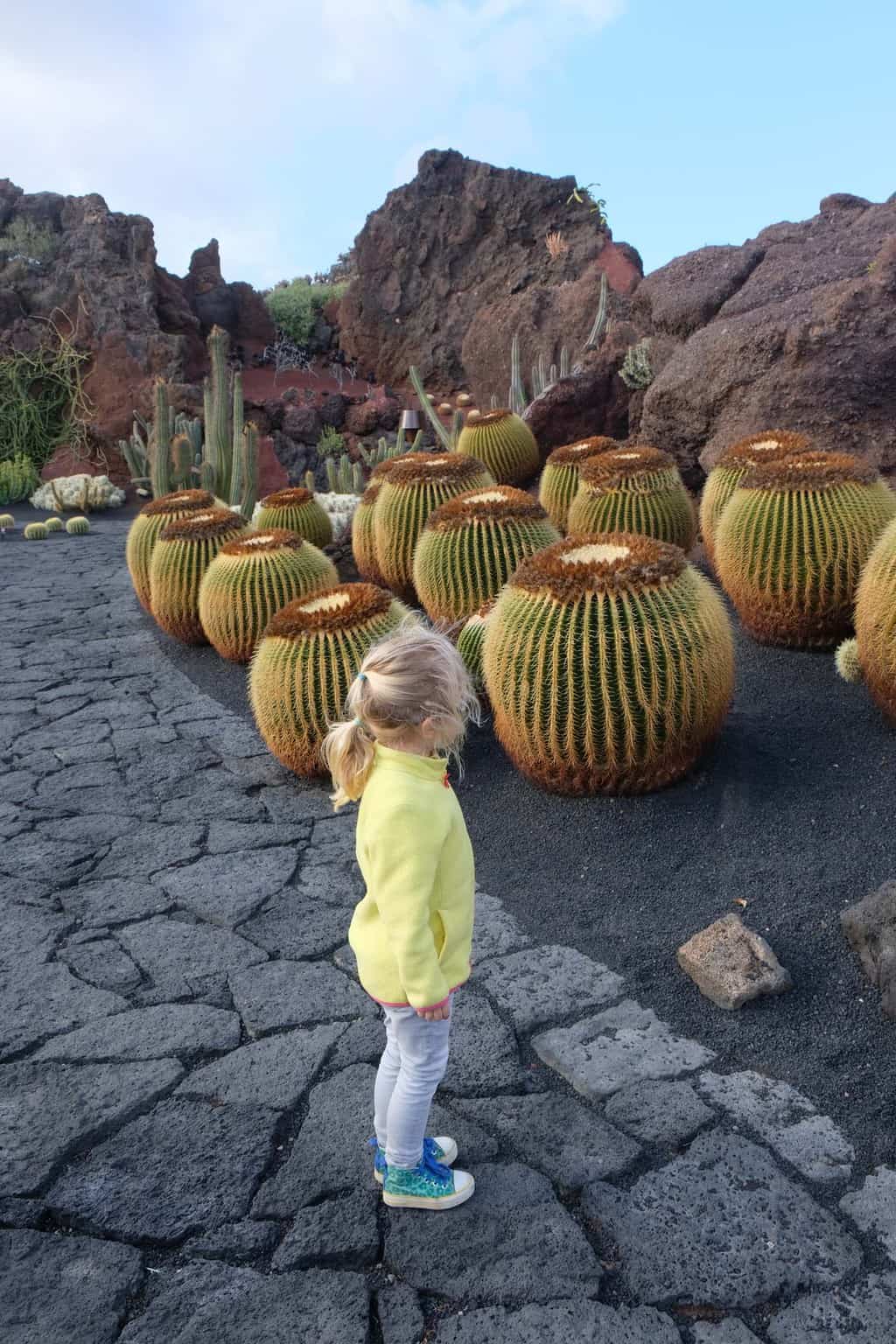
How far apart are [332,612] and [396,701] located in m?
2.68

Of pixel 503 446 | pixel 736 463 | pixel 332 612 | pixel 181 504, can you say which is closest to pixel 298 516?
pixel 181 504

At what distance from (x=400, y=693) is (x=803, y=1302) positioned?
4.72 feet

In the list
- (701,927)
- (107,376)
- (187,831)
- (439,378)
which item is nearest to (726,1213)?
(701,927)

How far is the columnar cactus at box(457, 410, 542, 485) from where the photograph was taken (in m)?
9.66

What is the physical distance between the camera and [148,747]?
5.55 meters

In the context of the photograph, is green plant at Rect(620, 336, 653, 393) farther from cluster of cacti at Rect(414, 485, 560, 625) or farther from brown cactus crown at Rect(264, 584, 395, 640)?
brown cactus crown at Rect(264, 584, 395, 640)

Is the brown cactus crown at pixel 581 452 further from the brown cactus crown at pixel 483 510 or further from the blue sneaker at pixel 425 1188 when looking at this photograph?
the blue sneaker at pixel 425 1188

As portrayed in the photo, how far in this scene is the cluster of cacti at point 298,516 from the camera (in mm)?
8648

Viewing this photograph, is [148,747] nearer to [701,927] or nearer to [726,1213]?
[701,927]

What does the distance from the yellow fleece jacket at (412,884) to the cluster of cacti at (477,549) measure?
3495 millimetres

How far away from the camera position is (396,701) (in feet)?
7.10

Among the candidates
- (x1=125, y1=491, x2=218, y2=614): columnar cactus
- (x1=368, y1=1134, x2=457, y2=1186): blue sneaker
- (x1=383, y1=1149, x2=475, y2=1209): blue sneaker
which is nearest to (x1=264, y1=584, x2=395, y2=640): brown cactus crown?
(x1=368, y1=1134, x2=457, y2=1186): blue sneaker

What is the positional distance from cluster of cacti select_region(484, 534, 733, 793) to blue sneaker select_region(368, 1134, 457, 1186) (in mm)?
1832

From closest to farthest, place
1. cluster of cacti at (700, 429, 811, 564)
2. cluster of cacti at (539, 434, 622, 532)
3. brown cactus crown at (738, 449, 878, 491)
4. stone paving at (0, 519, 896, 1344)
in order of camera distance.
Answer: stone paving at (0, 519, 896, 1344)
brown cactus crown at (738, 449, 878, 491)
cluster of cacti at (700, 429, 811, 564)
cluster of cacti at (539, 434, 622, 532)
